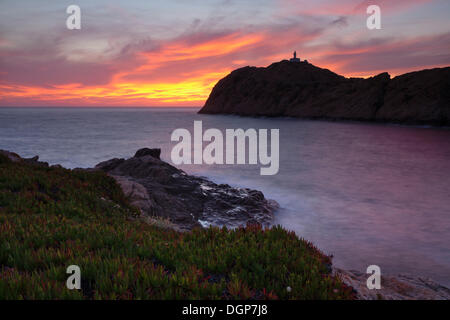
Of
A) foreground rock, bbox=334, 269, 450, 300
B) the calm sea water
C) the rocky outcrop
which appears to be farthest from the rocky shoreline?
the rocky outcrop


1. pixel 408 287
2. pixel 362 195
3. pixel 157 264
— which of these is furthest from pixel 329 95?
pixel 157 264

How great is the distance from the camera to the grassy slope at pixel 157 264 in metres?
3.73

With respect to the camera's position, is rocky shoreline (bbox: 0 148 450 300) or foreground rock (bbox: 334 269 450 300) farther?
rocky shoreline (bbox: 0 148 450 300)

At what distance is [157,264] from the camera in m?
4.68

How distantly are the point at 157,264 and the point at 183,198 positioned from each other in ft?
40.9

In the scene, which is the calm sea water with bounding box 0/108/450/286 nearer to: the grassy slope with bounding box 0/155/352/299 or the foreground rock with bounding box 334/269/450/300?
the foreground rock with bounding box 334/269/450/300

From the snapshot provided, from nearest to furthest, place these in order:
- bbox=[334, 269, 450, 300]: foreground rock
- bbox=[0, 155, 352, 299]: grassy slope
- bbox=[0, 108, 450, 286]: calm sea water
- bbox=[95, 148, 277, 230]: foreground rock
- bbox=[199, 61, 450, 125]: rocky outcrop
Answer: bbox=[0, 155, 352, 299]: grassy slope < bbox=[334, 269, 450, 300]: foreground rock < bbox=[0, 108, 450, 286]: calm sea water < bbox=[95, 148, 277, 230]: foreground rock < bbox=[199, 61, 450, 125]: rocky outcrop

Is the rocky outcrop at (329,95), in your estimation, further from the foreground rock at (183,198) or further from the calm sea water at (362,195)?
the foreground rock at (183,198)

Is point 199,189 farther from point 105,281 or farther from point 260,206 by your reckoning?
point 105,281

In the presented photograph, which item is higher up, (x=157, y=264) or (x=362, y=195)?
(x=157, y=264)

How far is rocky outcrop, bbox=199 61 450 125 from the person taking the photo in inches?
3044

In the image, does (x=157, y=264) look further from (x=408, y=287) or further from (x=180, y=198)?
(x=180, y=198)

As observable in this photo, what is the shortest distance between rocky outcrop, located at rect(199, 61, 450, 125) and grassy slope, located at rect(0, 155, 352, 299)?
84555 millimetres

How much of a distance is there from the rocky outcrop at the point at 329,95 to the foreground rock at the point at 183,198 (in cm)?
7486
